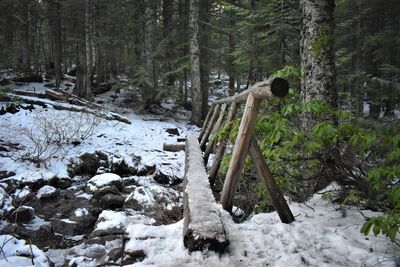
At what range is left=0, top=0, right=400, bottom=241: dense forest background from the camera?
3.20 meters

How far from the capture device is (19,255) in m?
3.51

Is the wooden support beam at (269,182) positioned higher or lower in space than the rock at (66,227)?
higher

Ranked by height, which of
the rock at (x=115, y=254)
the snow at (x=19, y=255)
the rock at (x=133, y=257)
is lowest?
the snow at (x=19, y=255)

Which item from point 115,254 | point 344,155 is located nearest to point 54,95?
point 115,254

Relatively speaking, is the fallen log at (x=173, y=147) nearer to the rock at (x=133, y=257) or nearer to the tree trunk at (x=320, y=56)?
the tree trunk at (x=320, y=56)

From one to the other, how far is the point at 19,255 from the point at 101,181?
4275 millimetres

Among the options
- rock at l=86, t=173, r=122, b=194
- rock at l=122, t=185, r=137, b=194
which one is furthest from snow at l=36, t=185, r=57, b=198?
rock at l=122, t=185, r=137, b=194

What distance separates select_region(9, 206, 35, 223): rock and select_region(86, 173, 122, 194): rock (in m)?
1.45

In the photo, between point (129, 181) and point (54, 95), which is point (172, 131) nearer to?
point (129, 181)

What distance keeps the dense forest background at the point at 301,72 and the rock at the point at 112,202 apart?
340cm

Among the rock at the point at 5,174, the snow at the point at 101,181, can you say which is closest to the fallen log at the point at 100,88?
the rock at the point at 5,174

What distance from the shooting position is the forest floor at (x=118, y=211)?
113 inches

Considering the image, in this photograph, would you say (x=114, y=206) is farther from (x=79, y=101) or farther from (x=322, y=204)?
(x=79, y=101)

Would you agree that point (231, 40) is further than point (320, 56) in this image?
Yes
